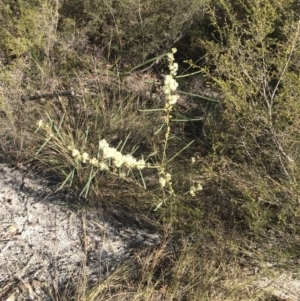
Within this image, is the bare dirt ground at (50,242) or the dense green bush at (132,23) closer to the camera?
the bare dirt ground at (50,242)

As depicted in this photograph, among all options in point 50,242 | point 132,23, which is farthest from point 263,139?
point 132,23

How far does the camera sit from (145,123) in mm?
3143

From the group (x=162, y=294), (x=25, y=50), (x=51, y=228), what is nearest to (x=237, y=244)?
(x=162, y=294)

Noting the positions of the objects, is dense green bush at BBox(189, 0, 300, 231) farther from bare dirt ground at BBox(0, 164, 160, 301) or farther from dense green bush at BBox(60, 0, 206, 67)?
dense green bush at BBox(60, 0, 206, 67)

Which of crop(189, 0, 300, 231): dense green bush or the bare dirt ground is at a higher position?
crop(189, 0, 300, 231): dense green bush

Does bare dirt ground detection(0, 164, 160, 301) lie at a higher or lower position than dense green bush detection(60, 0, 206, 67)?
lower

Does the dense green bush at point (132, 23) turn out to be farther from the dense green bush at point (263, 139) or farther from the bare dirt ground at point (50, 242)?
the bare dirt ground at point (50, 242)

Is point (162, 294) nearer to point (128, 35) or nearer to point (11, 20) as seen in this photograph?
point (128, 35)

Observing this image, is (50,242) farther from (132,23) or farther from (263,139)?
(132,23)

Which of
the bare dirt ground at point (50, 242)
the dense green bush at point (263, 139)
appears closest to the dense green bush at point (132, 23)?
the dense green bush at point (263, 139)

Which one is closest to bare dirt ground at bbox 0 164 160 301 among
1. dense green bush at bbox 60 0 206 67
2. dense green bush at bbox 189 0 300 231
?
dense green bush at bbox 189 0 300 231

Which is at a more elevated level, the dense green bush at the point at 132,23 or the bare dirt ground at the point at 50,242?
the dense green bush at the point at 132,23

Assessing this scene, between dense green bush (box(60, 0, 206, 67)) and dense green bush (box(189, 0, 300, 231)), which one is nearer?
dense green bush (box(189, 0, 300, 231))

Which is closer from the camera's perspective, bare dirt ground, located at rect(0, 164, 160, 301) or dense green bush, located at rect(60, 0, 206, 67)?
bare dirt ground, located at rect(0, 164, 160, 301)
